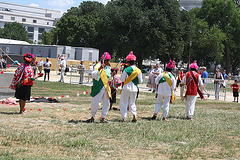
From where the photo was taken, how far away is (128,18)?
49.5 m

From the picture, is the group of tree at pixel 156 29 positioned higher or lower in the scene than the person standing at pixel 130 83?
higher

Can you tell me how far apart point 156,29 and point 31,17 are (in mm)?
104711

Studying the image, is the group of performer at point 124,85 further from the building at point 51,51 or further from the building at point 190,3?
the building at point 190,3

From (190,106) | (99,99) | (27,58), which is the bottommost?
(190,106)

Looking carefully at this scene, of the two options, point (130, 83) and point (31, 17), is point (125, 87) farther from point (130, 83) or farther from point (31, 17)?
point (31, 17)

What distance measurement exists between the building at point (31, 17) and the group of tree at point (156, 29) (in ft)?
148

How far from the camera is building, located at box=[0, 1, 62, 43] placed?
139m

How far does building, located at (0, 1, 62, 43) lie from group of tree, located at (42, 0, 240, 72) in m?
45.1

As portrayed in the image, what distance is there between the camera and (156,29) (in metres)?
48.4

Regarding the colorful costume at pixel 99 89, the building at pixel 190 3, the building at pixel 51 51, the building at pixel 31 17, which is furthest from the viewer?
the building at pixel 31 17

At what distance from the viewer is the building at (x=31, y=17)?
13862 centimetres

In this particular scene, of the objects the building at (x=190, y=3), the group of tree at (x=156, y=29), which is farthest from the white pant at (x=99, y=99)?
the building at (x=190, y=3)

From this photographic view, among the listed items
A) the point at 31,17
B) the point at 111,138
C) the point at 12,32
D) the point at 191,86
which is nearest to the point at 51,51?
the point at 191,86

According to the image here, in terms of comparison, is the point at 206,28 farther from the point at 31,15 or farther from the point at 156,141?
the point at 31,15
